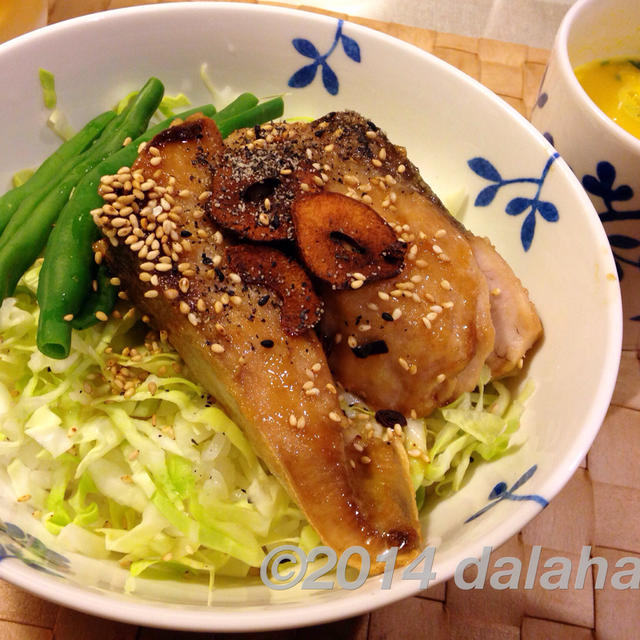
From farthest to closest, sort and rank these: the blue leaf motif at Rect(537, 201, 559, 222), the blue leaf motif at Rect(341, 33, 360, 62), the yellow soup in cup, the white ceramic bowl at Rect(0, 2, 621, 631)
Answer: the yellow soup in cup
the blue leaf motif at Rect(341, 33, 360, 62)
the blue leaf motif at Rect(537, 201, 559, 222)
the white ceramic bowl at Rect(0, 2, 621, 631)

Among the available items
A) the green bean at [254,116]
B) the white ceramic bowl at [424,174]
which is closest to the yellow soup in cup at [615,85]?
the white ceramic bowl at [424,174]

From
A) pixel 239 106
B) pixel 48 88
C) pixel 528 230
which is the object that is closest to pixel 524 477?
pixel 528 230

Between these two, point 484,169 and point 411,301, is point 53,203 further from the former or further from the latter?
point 484,169

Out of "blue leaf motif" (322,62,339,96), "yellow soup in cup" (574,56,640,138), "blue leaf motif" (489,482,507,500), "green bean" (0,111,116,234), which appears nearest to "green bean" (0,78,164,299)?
"green bean" (0,111,116,234)

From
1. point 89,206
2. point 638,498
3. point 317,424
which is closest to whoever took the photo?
point 317,424

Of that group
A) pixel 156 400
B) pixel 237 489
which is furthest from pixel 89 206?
pixel 237 489

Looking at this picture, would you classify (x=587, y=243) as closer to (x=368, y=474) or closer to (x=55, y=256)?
(x=368, y=474)

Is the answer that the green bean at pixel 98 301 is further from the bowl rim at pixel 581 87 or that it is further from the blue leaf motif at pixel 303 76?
the bowl rim at pixel 581 87

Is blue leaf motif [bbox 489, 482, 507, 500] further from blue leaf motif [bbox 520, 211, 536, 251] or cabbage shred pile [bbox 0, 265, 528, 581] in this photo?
blue leaf motif [bbox 520, 211, 536, 251]
